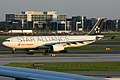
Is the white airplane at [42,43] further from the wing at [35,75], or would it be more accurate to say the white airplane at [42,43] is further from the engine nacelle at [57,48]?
the wing at [35,75]

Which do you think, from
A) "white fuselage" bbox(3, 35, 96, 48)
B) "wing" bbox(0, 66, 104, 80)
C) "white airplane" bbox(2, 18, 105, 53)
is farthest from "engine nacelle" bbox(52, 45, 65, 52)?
"wing" bbox(0, 66, 104, 80)

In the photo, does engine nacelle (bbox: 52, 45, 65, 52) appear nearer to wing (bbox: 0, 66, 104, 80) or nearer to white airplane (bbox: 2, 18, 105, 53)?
white airplane (bbox: 2, 18, 105, 53)

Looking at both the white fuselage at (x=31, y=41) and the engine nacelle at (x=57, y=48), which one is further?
the white fuselage at (x=31, y=41)

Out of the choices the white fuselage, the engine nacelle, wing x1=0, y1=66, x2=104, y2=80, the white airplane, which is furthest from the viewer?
the white fuselage

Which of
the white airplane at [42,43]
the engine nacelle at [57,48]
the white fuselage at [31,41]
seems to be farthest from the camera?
the white fuselage at [31,41]

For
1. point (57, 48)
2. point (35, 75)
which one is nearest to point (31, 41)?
point (57, 48)

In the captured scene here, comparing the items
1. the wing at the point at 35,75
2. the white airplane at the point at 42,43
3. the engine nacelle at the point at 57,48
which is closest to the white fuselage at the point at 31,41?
the white airplane at the point at 42,43

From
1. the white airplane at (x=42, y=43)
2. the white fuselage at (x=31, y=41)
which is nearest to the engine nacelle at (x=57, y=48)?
the white airplane at (x=42, y=43)

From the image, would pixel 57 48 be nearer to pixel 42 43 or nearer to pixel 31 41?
pixel 42 43

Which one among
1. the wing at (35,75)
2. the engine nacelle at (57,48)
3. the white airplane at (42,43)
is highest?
the wing at (35,75)

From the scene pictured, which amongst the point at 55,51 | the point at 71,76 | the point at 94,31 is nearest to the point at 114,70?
the point at 71,76

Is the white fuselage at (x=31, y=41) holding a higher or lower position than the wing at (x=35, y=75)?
lower

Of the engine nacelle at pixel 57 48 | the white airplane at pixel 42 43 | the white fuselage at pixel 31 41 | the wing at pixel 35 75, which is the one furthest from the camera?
the white fuselage at pixel 31 41

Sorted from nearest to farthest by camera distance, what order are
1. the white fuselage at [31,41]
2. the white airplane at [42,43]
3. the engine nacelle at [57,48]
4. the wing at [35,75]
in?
1. the wing at [35,75]
2. the engine nacelle at [57,48]
3. the white airplane at [42,43]
4. the white fuselage at [31,41]
